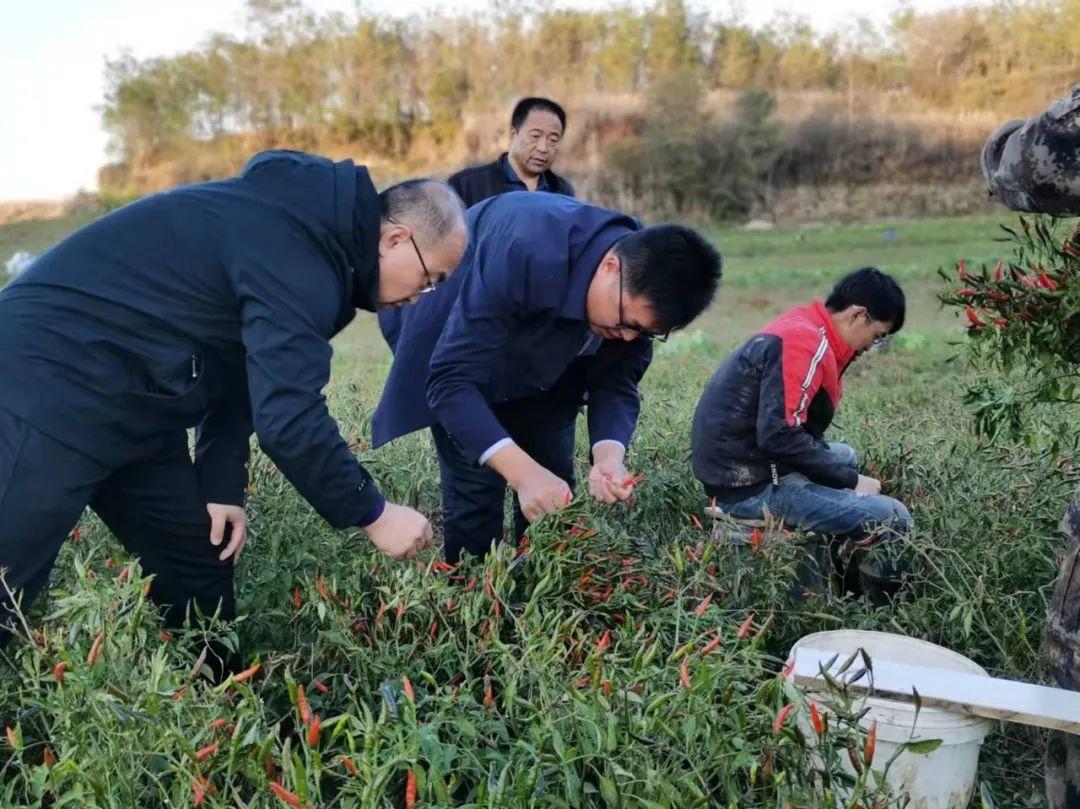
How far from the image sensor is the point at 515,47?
37281 millimetres

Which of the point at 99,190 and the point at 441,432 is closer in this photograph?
the point at 441,432

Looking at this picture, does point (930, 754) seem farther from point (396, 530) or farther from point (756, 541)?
point (396, 530)

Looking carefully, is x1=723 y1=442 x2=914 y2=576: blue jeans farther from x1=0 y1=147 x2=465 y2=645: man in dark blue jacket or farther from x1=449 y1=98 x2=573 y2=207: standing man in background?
x1=449 y1=98 x2=573 y2=207: standing man in background

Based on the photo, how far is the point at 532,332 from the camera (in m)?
2.85

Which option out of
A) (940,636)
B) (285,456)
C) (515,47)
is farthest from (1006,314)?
(515,47)

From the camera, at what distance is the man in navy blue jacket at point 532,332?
256 centimetres

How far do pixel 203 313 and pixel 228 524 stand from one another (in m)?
0.75

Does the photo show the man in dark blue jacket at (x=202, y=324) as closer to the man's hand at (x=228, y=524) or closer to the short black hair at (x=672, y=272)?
the man's hand at (x=228, y=524)

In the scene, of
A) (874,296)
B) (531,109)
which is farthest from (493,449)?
(531,109)

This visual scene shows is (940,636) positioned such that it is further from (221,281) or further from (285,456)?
(221,281)

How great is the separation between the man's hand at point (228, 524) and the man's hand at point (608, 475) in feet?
3.34

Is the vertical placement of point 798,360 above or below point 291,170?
below

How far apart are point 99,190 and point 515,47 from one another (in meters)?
16.7

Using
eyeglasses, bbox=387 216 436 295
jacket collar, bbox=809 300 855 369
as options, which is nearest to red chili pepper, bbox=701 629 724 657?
eyeglasses, bbox=387 216 436 295
